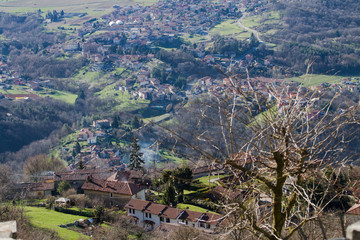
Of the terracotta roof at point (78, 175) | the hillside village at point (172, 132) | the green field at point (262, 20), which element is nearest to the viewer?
the hillside village at point (172, 132)

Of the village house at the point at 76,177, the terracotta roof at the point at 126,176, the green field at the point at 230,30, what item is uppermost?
the terracotta roof at the point at 126,176

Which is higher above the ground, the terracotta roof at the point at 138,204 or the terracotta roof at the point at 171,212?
the terracotta roof at the point at 171,212

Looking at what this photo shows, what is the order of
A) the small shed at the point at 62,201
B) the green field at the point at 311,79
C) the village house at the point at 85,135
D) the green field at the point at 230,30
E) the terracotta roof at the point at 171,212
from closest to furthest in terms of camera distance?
the green field at the point at 311,79, the terracotta roof at the point at 171,212, the small shed at the point at 62,201, the village house at the point at 85,135, the green field at the point at 230,30

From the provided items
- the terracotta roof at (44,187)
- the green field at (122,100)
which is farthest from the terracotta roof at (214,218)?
the green field at (122,100)

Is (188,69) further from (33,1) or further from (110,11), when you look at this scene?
(33,1)

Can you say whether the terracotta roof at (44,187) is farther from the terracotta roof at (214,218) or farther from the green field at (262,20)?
the green field at (262,20)

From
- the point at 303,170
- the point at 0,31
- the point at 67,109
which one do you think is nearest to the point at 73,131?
the point at 67,109

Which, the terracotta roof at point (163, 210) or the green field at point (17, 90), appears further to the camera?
the green field at point (17, 90)
